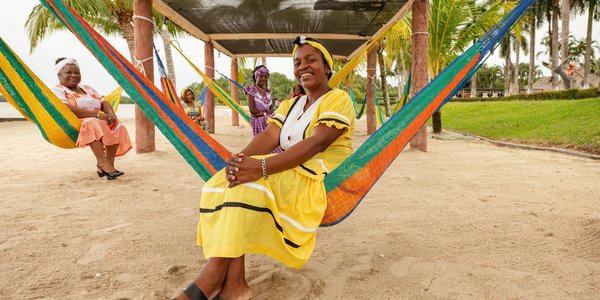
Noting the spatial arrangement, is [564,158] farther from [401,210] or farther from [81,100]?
A: [81,100]

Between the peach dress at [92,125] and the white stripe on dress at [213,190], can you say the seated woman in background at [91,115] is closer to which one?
the peach dress at [92,125]

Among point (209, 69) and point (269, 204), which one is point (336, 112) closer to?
point (269, 204)

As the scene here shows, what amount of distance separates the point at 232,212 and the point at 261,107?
274 cm

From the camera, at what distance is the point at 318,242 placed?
5.81 feet

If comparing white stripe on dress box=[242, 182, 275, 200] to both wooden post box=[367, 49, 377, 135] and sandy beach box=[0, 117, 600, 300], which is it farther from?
wooden post box=[367, 49, 377, 135]

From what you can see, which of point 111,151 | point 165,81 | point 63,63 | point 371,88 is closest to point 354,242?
point 111,151

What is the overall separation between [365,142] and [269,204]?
0.59 metres

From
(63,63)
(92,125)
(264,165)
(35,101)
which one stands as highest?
(63,63)

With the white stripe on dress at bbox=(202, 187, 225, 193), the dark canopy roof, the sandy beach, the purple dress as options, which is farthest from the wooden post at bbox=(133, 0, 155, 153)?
the white stripe on dress at bbox=(202, 187, 225, 193)

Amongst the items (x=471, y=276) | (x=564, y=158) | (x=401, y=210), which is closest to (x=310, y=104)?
(x=471, y=276)

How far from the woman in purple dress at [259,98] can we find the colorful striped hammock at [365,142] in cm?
178

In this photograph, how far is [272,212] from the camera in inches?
44.4

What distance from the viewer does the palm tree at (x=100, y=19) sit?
373 inches

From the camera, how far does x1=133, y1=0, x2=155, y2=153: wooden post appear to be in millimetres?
4016
